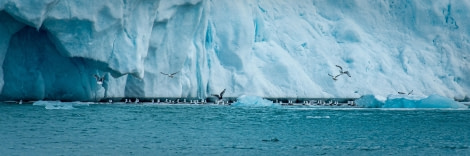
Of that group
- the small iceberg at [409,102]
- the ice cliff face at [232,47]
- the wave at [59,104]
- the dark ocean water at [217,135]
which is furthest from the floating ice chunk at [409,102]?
the wave at [59,104]

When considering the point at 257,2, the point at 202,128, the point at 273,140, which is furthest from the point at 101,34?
the point at 257,2

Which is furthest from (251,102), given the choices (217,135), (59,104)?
(217,135)

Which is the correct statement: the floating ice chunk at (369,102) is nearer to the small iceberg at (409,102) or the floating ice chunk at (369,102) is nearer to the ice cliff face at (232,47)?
the small iceberg at (409,102)

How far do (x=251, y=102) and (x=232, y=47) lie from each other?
226 inches

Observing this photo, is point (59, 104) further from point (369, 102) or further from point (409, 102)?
point (409, 102)

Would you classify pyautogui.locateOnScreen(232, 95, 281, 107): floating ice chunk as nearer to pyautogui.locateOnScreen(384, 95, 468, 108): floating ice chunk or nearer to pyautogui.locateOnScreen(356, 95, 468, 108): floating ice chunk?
pyautogui.locateOnScreen(356, 95, 468, 108): floating ice chunk

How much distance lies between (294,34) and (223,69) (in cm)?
802

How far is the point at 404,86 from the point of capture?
52781 mm

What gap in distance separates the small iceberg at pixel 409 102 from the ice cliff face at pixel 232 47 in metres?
6.76

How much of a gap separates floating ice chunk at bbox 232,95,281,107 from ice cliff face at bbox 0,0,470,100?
2.74 m

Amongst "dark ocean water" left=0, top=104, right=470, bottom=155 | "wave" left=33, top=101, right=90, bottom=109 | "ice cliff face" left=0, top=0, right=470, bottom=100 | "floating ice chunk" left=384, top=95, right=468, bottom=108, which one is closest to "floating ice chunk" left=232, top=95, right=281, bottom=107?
"ice cliff face" left=0, top=0, right=470, bottom=100

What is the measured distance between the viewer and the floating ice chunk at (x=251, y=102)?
40031 millimetres

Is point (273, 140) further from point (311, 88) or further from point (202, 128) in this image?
point (311, 88)

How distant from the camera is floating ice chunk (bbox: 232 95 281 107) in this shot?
40.0 m
